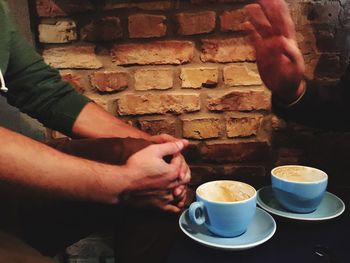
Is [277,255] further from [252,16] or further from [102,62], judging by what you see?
[102,62]

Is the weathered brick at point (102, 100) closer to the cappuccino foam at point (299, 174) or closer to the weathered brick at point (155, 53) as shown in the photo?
the weathered brick at point (155, 53)

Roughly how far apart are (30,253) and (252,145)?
0.78m

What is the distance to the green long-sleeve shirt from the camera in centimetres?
105

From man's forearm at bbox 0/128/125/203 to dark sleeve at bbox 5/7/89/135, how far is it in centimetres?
30

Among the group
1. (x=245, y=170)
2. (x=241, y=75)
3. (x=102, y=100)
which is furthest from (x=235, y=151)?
(x=102, y=100)

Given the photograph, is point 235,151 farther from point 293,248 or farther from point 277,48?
point 293,248

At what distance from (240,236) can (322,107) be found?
0.49 meters

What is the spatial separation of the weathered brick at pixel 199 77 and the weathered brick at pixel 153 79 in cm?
4

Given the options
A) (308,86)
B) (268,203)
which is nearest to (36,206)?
(268,203)

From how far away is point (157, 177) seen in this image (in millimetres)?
790

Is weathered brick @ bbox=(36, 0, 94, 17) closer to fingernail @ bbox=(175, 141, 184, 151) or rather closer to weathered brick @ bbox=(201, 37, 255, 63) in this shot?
weathered brick @ bbox=(201, 37, 255, 63)

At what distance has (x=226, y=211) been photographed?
688 mm

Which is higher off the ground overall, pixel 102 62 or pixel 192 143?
pixel 102 62

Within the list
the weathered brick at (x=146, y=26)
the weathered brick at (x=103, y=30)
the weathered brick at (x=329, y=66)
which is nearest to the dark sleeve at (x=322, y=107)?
the weathered brick at (x=329, y=66)
